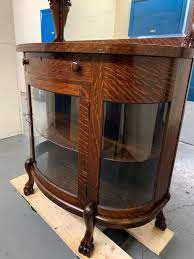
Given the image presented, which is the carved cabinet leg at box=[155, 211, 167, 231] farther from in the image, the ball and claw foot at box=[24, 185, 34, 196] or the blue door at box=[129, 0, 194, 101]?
the blue door at box=[129, 0, 194, 101]

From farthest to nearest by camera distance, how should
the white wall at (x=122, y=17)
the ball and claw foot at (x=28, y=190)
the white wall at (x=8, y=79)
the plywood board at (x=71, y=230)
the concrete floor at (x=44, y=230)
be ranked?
the white wall at (x=122, y=17) < the white wall at (x=8, y=79) < the ball and claw foot at (x=28, y=190) < the concrete floor at (x=44, y=230) < the plywood board at (x=71, y=230)

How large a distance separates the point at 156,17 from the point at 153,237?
222 cm

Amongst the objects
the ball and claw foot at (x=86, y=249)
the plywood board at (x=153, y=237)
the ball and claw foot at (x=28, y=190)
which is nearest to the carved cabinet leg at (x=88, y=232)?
the ball and claw foot at (x=86, y=249)

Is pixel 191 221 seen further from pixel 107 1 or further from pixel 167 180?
pixel 107 1

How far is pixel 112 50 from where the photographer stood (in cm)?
51

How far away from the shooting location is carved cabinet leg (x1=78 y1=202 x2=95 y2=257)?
28.0 inches

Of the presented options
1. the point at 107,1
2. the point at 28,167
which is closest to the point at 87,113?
the point at 28,167

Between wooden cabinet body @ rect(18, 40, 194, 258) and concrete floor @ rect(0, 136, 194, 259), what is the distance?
0.28 metres

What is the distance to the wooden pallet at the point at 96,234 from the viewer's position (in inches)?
30.8

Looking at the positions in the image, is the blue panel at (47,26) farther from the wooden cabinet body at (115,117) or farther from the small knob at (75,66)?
the small knob at (75,66)

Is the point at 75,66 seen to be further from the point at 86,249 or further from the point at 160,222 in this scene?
the point at 160,222

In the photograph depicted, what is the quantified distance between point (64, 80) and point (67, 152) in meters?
0.40

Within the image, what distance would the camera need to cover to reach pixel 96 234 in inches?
33.9

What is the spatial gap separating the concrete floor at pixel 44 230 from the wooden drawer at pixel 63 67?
0.78 m
